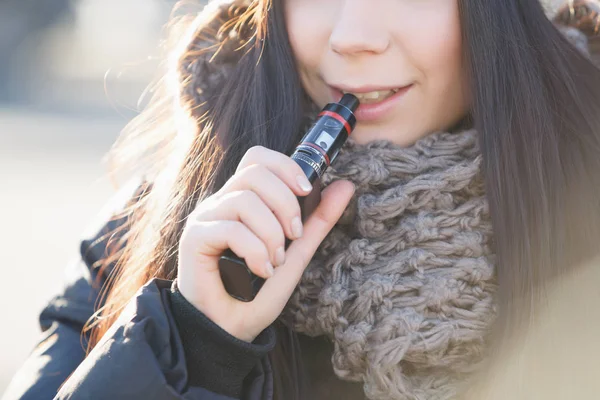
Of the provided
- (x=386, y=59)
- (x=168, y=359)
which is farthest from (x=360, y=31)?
(x=168, y=359)

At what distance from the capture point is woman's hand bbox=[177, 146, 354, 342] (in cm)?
125

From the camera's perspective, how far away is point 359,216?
154cm

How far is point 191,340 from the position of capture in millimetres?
→ 1331

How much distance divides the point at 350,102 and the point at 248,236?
387 millimetres

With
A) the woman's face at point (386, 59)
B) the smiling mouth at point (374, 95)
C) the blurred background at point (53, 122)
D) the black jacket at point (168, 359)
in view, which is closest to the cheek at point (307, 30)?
the woman's face at point (386, 59)

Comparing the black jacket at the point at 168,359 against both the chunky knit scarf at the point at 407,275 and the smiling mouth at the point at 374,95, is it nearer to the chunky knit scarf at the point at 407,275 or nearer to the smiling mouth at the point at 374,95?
the chunky knit scarf at the point at 407,275

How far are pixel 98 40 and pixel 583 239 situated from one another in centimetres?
1139

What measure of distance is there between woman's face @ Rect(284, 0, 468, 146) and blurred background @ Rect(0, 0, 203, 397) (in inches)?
20.9

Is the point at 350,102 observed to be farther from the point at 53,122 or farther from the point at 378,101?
the point at 53,122

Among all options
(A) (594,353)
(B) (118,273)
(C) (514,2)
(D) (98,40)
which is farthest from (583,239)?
(D) (98,40)

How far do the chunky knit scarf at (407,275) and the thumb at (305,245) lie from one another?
98mm

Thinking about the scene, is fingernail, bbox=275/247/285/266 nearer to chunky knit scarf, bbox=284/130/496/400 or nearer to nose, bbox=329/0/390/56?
chunky knit scarf, bbox=284/130/496/400

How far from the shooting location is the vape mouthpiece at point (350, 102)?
1.46m

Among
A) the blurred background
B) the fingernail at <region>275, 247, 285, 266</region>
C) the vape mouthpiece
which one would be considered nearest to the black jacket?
the fingernail at <region>275, 247, 285, 266</region>
